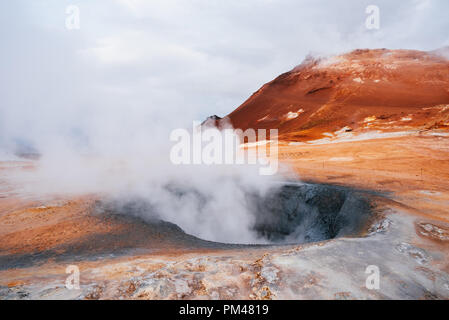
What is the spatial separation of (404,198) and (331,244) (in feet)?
13.2

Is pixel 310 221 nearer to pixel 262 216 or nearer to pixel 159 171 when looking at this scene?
pixel 262 216

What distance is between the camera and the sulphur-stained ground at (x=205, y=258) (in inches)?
97.6

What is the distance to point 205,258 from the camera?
332cm

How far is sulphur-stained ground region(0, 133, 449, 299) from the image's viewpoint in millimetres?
→ 2479

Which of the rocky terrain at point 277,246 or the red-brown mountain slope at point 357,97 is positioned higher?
the red-brown mountain slope at point 357,97

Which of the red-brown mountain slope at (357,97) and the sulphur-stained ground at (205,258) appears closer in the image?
the sulphur-stained ground at (205,258)

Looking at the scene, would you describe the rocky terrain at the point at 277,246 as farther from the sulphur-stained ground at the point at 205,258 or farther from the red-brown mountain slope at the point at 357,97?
the red-brown mountain slope at the point at 357,97

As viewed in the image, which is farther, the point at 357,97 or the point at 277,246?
the point at 357,97

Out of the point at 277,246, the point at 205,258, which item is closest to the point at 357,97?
the point at 277,246

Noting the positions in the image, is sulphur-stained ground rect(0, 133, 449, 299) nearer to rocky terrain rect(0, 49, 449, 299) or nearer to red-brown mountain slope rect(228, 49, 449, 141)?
rocky terrain rect(0, 49, 449, 299)

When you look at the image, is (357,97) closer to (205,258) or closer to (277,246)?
(277,246)

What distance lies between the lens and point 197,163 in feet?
36.6

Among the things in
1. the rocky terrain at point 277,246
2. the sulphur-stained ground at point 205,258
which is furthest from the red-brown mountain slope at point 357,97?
the sulphur-stained ground at point 205,258

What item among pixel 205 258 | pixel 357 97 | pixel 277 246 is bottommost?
pixel 277 246
